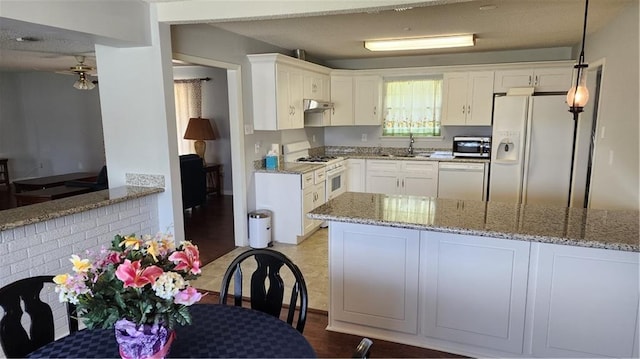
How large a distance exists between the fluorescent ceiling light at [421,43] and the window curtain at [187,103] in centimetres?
372

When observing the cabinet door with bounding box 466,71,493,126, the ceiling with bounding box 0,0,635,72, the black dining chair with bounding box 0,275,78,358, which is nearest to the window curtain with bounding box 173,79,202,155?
the ceiling with bounding box 0,0,635,72

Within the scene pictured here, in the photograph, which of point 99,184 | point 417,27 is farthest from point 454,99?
point 99,184

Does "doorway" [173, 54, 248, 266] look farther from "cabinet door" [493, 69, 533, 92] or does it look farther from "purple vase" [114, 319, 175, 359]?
"cabinet door" [493, 69, 533, 92]

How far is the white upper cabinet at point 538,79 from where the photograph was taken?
5.17m

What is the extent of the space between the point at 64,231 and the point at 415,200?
2332 mm

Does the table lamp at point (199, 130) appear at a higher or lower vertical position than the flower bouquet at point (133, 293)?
higher

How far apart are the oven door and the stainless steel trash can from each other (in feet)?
3.31

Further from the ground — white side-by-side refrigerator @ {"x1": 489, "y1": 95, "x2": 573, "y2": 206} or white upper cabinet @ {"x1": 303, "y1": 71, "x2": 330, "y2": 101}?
white upper cabinet @ {"x1": 303, "y1": 71, "x2": 330, "y2": 101}

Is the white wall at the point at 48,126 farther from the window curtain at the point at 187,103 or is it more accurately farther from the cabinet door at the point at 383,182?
the cabinet door at the point at 383,182

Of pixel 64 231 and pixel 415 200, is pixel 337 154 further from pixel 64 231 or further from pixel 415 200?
pixel 64 231

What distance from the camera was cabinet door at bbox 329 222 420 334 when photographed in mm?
2516

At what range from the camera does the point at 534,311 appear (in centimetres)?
228

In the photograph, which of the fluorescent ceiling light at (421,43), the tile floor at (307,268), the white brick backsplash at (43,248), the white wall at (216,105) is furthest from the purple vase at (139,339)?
the white wall at (216,105)

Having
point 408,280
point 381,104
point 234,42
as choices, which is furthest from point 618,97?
point 234,42
